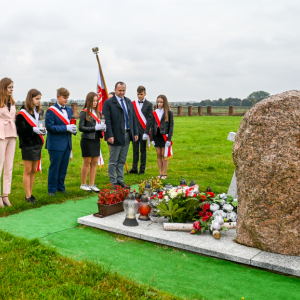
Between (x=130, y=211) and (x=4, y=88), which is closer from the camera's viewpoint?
(x=130, y=211)

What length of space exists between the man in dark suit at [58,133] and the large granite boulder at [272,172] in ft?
11.7

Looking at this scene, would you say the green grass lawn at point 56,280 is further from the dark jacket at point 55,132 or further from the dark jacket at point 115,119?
the dark jacket at point 115,119

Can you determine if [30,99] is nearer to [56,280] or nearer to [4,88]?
[4,88]

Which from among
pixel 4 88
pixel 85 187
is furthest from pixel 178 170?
pixel 4 88

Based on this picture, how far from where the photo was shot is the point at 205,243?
429 cm

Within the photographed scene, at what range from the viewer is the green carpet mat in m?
3.36

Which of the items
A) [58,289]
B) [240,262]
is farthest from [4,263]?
[240,262]

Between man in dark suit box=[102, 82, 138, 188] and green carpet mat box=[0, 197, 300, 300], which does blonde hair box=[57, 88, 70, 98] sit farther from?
green carpet mat box=[0, 197, 300, 300]

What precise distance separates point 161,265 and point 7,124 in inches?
141

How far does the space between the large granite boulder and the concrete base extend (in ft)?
0.64

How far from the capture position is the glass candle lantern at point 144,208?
5137 mm

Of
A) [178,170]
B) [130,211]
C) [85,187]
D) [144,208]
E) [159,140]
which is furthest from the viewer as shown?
[178,170]

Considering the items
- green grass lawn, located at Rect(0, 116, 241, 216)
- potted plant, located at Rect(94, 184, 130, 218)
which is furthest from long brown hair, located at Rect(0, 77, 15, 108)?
potted plant, located at Rect(94, 184, 130, 218)

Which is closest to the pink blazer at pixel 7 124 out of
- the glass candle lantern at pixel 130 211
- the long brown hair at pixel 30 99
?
the long brown hair at pixel 30 99
